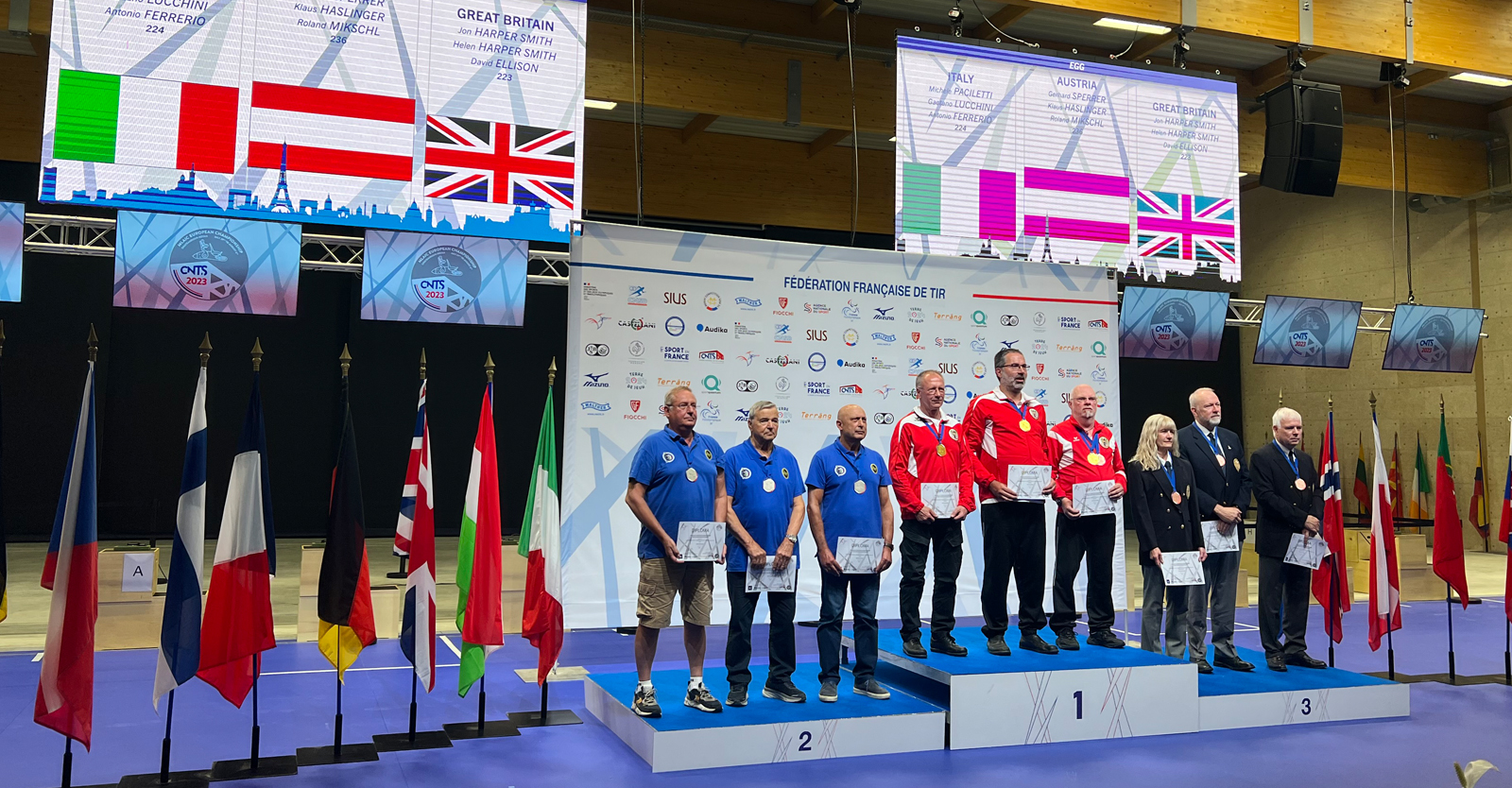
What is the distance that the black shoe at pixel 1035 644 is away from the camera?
5.57 meters

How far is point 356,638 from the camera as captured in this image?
16.6 feet

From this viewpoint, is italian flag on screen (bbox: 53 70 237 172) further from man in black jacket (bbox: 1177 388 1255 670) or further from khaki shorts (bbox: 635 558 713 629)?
man in black jacket (bbox: 1177 388 1255 670)

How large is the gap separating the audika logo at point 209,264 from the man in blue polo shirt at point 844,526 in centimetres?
471

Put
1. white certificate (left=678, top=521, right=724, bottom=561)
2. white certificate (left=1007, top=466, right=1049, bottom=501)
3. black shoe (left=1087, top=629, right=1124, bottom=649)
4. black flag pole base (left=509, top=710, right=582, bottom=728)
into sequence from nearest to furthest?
white certificate (left=678, top=521, right=724, bottom=561) < black flag pole base (left=509, top=710, right=582, bottom=728) < white certificate (left=1007, top=466, right=1049, bottom=501) < black shoe (left=1087, top=629, right=1124, bottom=649)

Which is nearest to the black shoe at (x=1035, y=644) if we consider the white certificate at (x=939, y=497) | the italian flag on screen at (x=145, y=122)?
the white certificate at (x=939, y=497)

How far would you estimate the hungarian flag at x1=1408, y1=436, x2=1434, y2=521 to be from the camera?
14.6 m

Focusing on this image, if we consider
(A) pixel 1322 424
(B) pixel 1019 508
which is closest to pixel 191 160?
(B) pixel 1019 508

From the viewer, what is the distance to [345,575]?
492 centimetres

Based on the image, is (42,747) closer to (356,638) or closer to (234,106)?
(356,638)

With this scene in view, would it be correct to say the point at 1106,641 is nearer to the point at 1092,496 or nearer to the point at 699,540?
the point at 1092,496

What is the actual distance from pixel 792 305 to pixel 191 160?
3.74 metres

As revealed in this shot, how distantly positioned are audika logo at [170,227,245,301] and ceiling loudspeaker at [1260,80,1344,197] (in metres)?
7.63

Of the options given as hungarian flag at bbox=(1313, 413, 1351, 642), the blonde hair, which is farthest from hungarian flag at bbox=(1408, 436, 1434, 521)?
the blonde hair

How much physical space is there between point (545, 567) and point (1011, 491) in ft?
8.09
